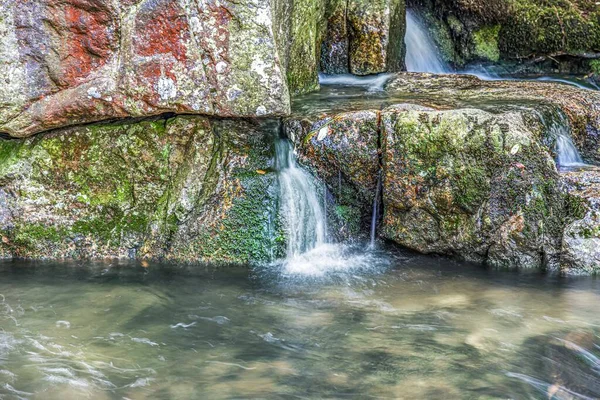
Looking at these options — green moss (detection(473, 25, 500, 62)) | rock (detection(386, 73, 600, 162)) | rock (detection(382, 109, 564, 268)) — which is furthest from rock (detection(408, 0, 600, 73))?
rock (detection(382, 109, 564, 268))

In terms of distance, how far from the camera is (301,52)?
287 inches

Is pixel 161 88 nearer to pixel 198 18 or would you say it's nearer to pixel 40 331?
pixel 198 18

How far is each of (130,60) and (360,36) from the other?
3609 millimetres

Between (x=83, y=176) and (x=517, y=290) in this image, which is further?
Result: (x=83, y=176)

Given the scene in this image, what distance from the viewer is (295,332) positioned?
4598mm

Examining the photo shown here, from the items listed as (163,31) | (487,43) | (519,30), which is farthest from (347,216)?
(519,30)

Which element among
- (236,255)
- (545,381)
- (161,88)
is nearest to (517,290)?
(545,381)

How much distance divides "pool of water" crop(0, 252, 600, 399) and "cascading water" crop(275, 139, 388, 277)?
0.28 m

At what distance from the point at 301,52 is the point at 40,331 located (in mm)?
4147

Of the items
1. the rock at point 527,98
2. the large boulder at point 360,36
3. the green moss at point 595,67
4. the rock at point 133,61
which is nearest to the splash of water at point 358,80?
the large boulder at point 360,36

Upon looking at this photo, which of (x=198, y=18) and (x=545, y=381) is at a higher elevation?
(x=198, y=18)

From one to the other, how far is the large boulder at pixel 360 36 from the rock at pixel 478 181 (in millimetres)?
2573

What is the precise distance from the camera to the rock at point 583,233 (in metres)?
5.57

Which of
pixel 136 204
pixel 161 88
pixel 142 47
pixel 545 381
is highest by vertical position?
pixel 142 47
